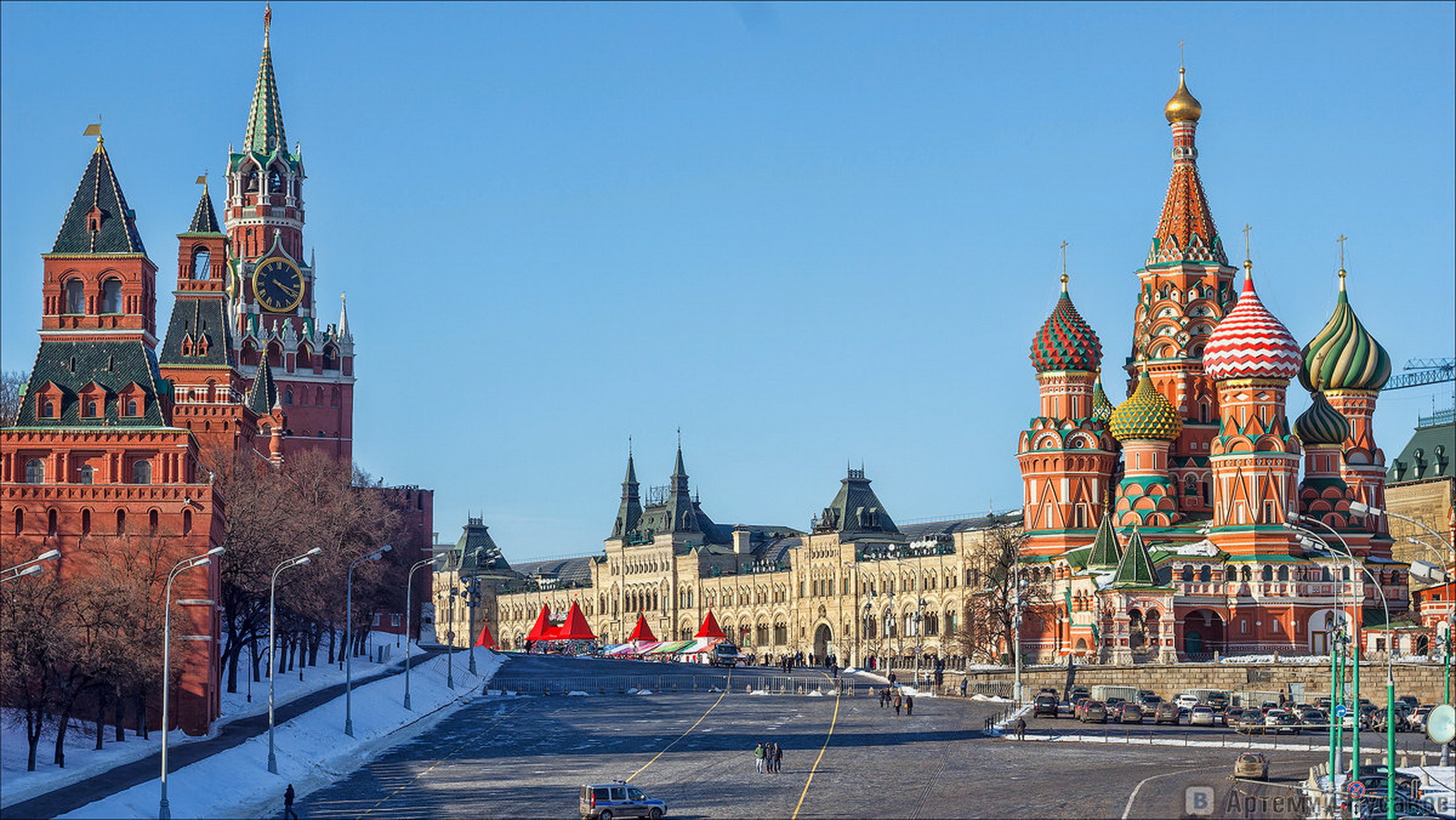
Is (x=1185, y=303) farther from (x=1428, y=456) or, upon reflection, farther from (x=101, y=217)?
(x=101, y=217)

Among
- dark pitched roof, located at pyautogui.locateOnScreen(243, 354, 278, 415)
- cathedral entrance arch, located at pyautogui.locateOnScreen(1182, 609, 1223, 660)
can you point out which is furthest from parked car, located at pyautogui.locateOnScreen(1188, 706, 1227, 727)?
dark pitched roof, located at pyautogui.locateOnScreen(243, 354, 278, 415)

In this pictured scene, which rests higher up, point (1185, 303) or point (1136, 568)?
point (1185, 303)

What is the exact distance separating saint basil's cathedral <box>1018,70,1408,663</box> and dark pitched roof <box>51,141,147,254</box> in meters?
56.8

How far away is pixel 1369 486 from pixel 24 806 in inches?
3674

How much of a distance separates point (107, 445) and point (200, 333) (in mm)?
36673

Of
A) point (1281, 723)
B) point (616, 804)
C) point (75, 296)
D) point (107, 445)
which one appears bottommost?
point (616, 804)

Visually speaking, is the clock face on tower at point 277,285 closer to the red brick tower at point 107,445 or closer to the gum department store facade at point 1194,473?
the gum department store facade at point 1194,473

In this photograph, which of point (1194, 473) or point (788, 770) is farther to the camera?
point (1194, 473)

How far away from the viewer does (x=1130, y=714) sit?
9162 centimetres

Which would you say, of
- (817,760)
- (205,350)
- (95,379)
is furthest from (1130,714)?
(205,350)

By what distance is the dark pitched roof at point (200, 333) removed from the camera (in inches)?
4545

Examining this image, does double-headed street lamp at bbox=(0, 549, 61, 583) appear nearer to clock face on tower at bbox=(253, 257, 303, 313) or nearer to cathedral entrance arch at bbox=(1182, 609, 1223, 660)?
cathedral entrance arch at bbox=(1182, 609, 1223, 660)

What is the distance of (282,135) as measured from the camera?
157875 millimetres

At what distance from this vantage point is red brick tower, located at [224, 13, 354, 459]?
15338cm
